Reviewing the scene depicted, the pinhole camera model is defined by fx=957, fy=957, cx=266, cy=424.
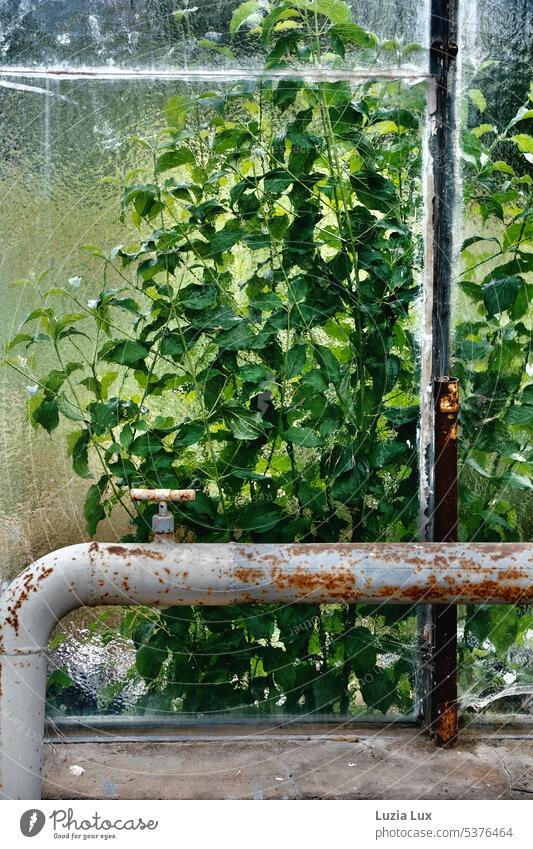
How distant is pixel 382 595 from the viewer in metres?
1.21

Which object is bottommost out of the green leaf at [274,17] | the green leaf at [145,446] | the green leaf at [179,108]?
the green leaf at [145,446]

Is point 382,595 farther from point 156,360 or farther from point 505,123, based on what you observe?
point 505,123

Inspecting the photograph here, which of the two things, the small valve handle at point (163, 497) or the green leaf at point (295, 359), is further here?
the green leaf at point (295, 359)

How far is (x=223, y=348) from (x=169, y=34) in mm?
474

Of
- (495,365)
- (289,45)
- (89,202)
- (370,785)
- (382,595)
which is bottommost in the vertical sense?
(370,785)

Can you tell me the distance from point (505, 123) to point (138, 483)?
0.80 metres

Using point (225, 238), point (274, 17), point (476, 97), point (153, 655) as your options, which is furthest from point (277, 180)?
point (153, 655)

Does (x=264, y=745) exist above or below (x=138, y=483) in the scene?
below

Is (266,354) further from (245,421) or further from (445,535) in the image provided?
(445,535)

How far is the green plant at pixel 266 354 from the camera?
56.4 inches

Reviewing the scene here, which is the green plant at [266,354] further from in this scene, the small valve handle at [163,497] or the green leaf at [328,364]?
the small valve handle at [163,497]

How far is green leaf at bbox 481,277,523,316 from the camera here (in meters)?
1.46

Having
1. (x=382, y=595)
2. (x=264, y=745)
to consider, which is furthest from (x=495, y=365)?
(x=264, y=745)

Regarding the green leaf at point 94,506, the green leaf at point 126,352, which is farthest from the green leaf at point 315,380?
the green leaf at point 94,506
